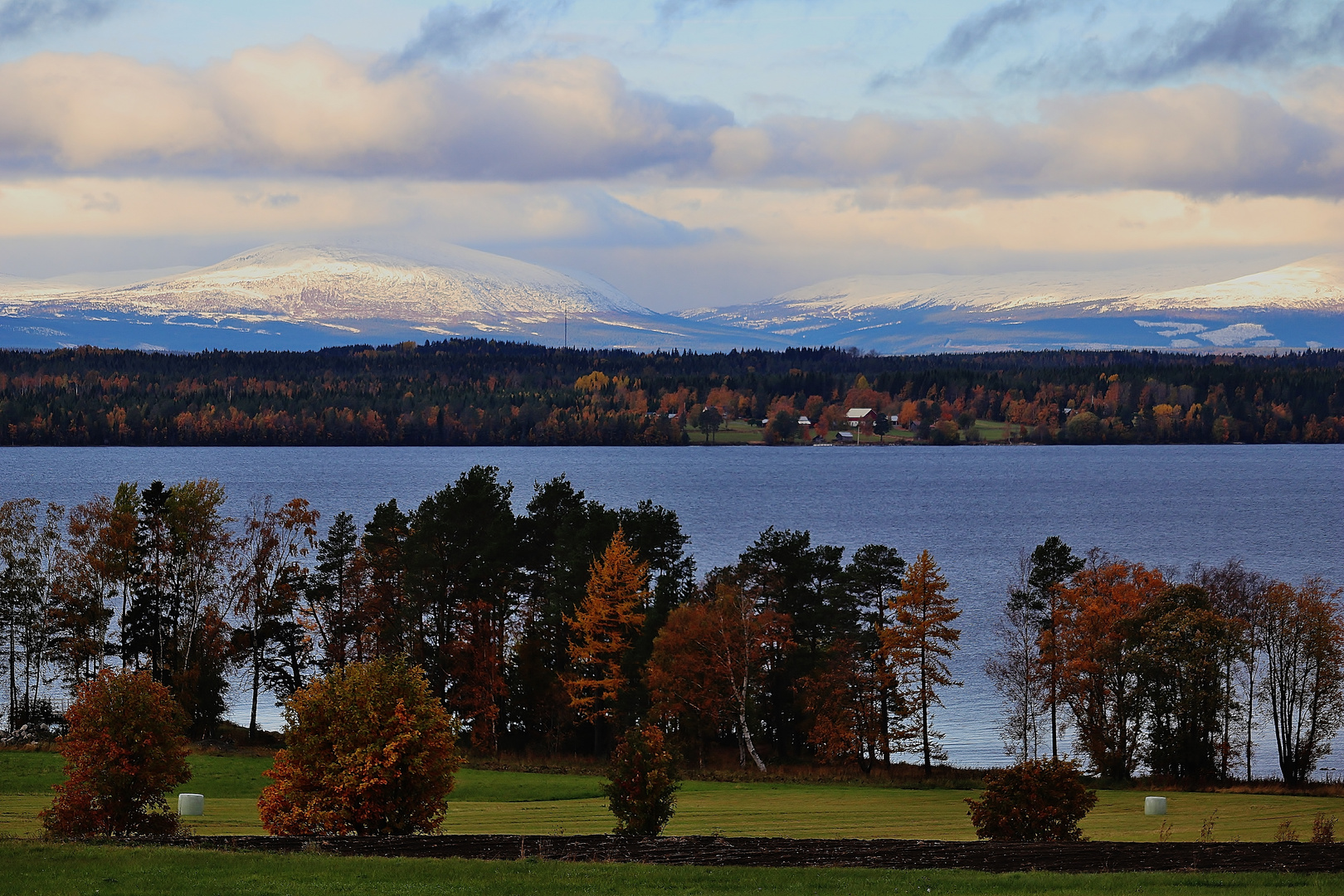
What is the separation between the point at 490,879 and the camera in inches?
821

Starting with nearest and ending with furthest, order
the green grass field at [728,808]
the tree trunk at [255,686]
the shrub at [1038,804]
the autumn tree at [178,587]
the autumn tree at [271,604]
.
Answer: the shrub at [1038,804] → the green grass field at [728,808] → the tree trunk at [255,686] → the autumn tree at [178,587] → the autumn tree at [271,604]


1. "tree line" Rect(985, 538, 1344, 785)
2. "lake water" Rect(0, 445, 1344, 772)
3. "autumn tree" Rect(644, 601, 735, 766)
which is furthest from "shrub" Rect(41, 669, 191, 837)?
"lake water" Rect(0, 445, 1344, 772)

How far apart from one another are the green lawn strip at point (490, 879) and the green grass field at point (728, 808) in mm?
7644

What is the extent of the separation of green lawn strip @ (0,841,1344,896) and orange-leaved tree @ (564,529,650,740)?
30280 millimetres

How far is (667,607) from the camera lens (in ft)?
178

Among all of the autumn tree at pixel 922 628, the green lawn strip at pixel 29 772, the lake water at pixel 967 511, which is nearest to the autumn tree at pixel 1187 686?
Result: the lake water at pixel 967 511

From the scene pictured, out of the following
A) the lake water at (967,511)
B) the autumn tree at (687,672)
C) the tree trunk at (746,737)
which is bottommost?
the tree trunk at (746,737)

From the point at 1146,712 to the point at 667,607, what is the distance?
727 inches

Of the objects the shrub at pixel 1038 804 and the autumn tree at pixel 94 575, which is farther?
the autumn tree at pixel 94 575

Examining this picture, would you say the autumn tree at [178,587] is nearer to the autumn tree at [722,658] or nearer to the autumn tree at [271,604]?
the autumn tree at [271,604]

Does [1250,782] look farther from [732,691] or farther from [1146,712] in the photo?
→ [732,691]

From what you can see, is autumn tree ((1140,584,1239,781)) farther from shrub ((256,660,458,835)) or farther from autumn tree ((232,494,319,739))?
autumn tree ((232,494,319,739))

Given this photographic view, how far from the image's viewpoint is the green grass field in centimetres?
3250

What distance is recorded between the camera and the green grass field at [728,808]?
3250 cm
